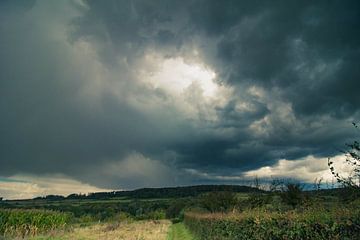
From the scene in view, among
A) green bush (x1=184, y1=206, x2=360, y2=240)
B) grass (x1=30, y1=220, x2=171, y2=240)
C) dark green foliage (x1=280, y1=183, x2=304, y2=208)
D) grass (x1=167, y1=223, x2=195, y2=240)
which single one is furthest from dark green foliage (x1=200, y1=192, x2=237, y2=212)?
green bush (x1=184, y1=206, x2=360, y2=240)

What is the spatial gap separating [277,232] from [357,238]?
419 cm

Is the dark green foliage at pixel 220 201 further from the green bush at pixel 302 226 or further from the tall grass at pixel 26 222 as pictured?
the green bush at pixel 302 226

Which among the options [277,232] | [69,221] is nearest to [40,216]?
[69,221]

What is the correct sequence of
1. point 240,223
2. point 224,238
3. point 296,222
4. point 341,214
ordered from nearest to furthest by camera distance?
point 341,214
point 296,222
point 240,223
point 224,238

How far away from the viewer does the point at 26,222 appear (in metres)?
39.1

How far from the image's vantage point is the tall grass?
36531 mm

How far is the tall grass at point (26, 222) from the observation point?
36.5 meters

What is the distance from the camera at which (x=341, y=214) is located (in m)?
10.1

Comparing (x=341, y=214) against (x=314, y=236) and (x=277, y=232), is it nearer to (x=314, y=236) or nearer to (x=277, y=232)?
(x=314, y=236)

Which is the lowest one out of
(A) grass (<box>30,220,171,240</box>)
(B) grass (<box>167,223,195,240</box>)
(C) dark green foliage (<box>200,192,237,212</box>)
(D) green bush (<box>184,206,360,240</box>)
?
(B) grass (<box>167,223,195,240</box>)

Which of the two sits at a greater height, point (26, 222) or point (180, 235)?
point (26, 222)

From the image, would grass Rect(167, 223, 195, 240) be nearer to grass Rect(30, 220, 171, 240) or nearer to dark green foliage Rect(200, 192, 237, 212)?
grass Rect(30, 220, 171, 240)

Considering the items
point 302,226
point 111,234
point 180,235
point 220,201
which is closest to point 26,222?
point 111,234

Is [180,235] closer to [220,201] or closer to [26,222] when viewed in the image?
[220,201]
